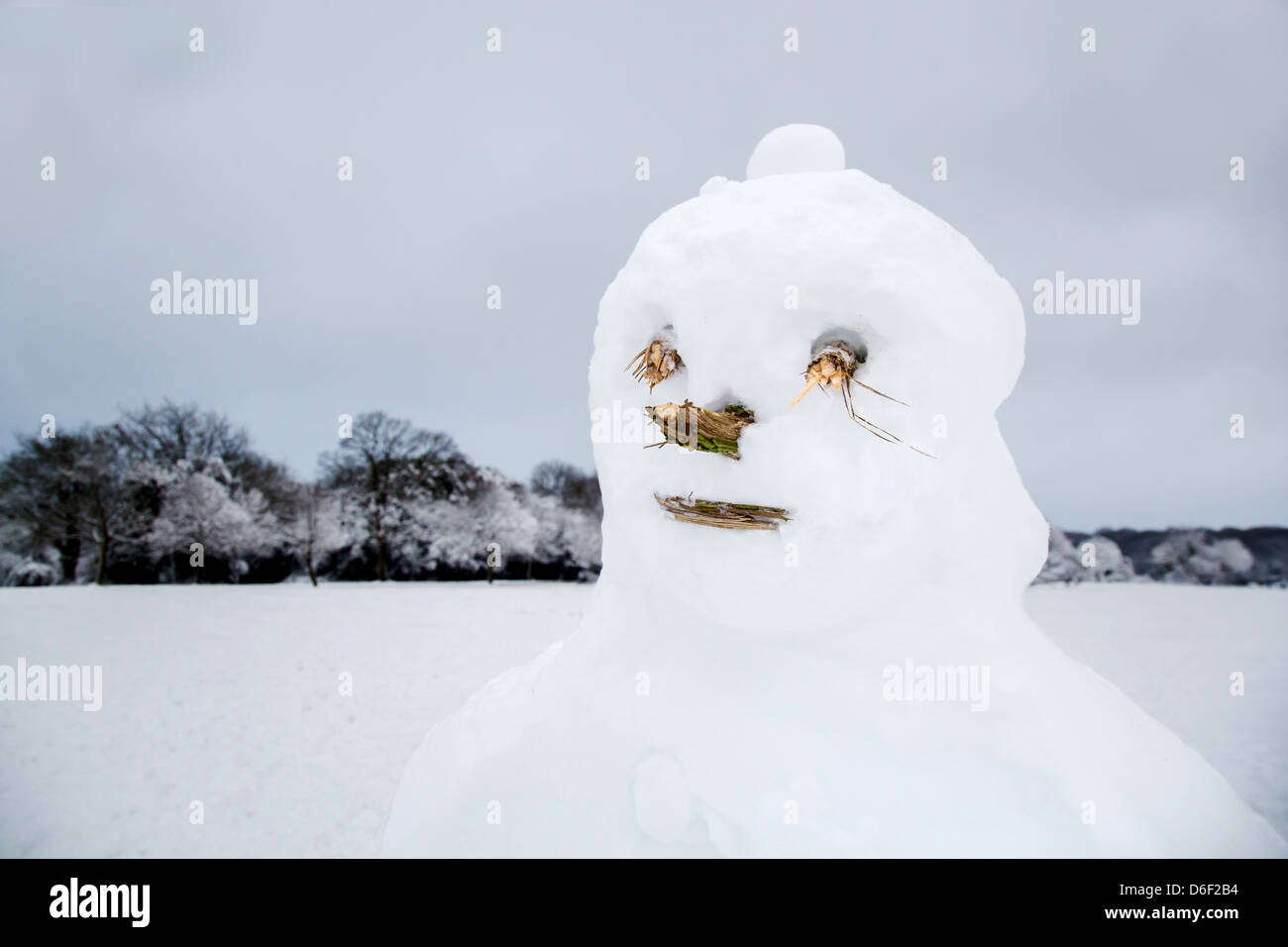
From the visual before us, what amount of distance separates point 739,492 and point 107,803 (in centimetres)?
609

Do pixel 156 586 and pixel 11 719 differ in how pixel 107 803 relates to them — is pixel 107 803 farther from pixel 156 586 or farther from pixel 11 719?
pixel 156 586

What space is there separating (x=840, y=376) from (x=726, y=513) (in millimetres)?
577

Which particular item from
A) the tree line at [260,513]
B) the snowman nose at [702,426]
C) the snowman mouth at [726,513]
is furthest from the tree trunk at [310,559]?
the snowman nose at [702,426]

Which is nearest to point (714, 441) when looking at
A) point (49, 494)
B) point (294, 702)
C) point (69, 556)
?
point (294, 702)

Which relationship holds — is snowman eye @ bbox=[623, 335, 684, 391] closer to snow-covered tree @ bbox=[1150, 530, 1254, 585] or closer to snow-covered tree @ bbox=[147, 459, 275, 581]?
snow-covered tree @ bbox=[1150, 530, 1254, 585]

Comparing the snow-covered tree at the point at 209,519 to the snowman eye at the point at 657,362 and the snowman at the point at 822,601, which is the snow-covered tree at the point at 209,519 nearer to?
the snowman at the point at 822,601

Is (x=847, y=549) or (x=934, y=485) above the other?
(x=934, y=485)

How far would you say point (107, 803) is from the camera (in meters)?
4.93

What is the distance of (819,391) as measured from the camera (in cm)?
204

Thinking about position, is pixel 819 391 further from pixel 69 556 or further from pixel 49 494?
pixel 69 556

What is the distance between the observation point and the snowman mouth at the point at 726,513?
2.01 metres

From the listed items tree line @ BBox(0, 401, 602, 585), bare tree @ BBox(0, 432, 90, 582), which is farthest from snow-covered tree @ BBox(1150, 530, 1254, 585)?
bare tree @ BBox(0, 432, 90, 582)

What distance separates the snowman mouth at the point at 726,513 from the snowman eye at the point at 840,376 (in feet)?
1.20
